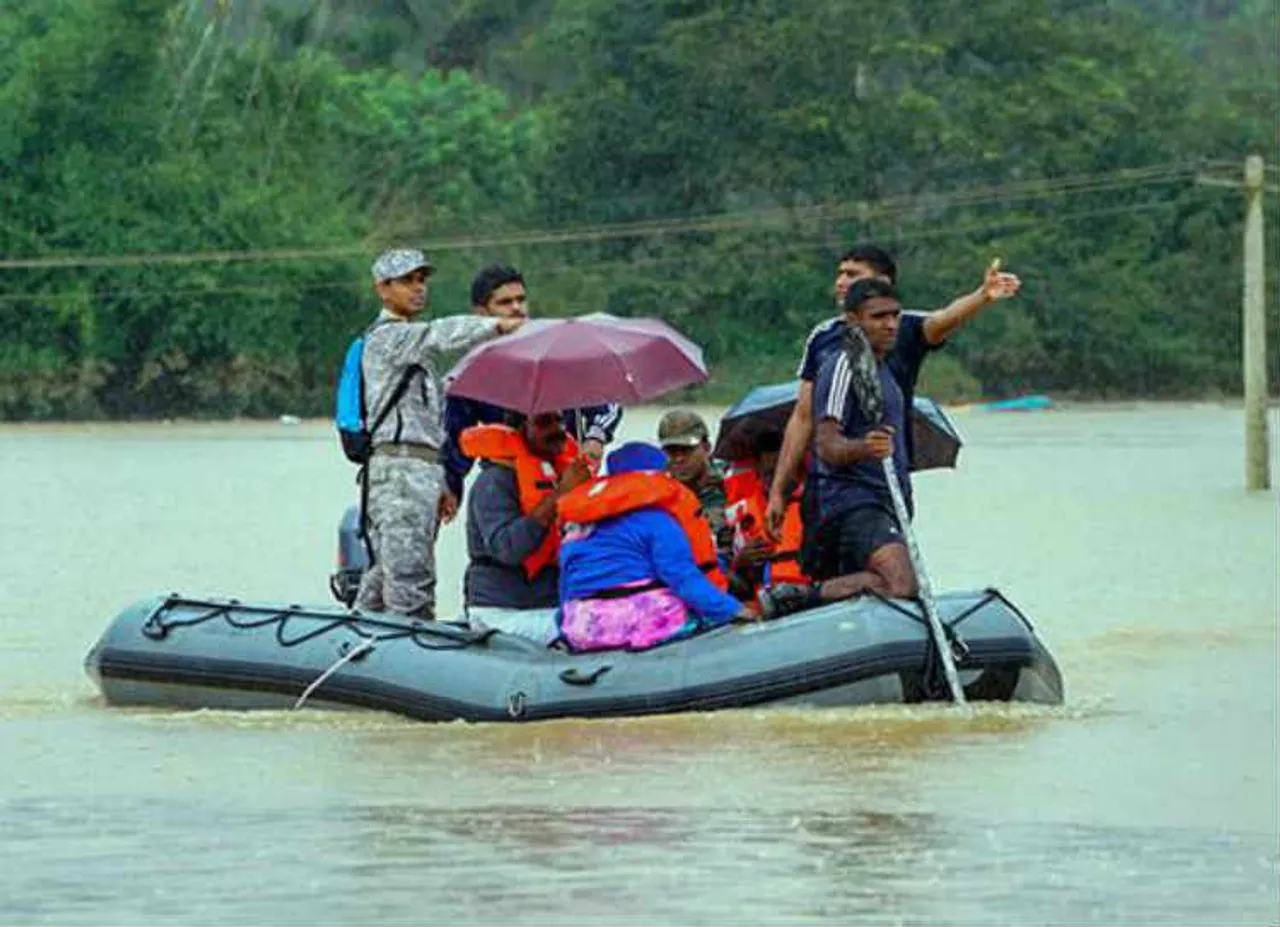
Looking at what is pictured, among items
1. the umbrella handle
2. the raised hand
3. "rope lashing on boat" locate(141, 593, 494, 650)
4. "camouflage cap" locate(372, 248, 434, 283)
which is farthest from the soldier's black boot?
"camouflage cap" locate(372, 248, 434, 283)

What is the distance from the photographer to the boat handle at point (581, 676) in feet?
45.5

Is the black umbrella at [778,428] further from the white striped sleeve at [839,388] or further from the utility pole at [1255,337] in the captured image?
the utility pole at [1255,337]

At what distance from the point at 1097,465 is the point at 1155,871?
3713 cm

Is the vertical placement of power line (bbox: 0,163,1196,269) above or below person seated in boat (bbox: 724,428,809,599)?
below

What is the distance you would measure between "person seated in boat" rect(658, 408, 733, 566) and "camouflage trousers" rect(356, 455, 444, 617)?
92 cm

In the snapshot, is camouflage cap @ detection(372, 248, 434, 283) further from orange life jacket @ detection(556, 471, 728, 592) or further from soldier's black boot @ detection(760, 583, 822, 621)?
soldier's black boot @ detection(760, 583, 822, 621)

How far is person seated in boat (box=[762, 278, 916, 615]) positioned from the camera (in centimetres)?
1416

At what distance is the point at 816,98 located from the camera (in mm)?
78000

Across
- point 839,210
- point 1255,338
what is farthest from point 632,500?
point 839,210

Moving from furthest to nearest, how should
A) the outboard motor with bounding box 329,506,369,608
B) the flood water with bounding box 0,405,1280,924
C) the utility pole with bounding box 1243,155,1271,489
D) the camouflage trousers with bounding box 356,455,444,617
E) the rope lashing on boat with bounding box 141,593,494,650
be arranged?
the utility pole with bounding box 1243,155,1271,489 → the outboard motor with bounding box 329,506,369,608 → the camouflage trousers with bounding box 356,455,444,617 → the rope lashing on boat with bounding box 141,593,494,650 → the flood water with bounding box 0,405,1280,924

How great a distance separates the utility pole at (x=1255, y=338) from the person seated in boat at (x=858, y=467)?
21287 millimetres

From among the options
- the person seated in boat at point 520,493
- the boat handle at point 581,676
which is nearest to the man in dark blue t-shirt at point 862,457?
the person seated in boat at point 520,493

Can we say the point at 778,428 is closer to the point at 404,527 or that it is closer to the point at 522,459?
the point at 522,459

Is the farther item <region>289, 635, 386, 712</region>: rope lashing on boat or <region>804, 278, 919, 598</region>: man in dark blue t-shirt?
<region>289, 635, 386, 712</region>: rope lashing on boat
